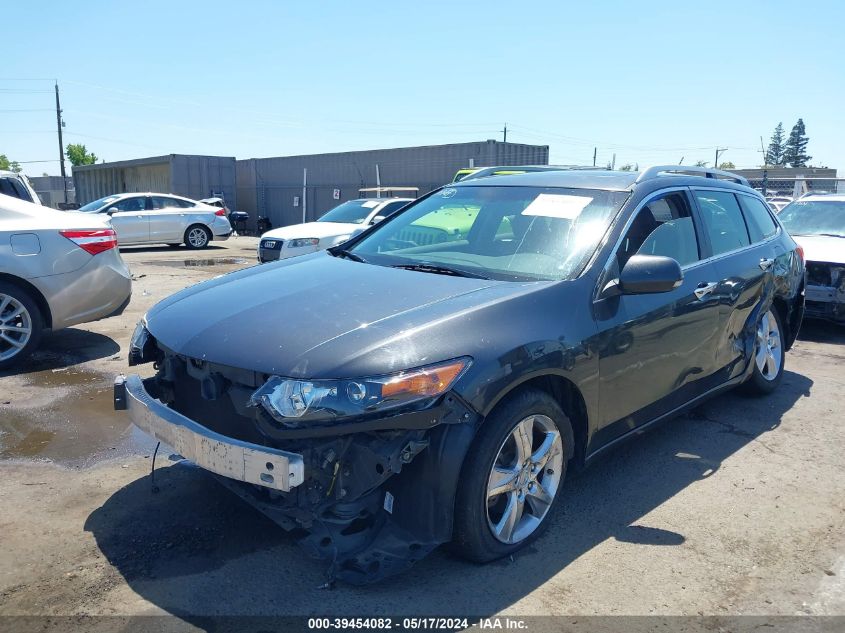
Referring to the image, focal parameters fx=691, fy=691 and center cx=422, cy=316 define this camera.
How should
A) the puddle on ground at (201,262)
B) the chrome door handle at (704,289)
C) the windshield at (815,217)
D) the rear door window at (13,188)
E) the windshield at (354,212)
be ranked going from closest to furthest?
1. the chrome door handle at (704,289)
2. the rear door window at (13,188)
3. the windshield at (815,217)
4. the windshield at (354,212)
5. the puddle on ground at (201,262)

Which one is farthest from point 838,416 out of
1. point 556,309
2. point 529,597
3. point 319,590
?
point 319,590

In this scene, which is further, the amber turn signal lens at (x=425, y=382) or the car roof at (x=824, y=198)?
the car roof at (x=824, y=198)

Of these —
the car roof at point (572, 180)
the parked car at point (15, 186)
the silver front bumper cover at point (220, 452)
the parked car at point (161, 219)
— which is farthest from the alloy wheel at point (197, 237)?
the silver front bumper cover at point (220, 452)

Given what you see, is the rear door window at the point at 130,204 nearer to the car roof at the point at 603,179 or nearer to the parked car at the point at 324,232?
the parked car at the point at 324,232

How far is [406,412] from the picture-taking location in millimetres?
2564

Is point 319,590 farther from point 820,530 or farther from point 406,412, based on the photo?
point 820,530

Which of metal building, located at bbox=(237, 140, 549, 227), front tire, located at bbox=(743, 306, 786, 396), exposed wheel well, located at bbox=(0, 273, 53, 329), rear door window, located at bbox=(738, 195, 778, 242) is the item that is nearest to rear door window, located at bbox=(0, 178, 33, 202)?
exposed wheel well, located at bbox=(0, 273, 53, 329)

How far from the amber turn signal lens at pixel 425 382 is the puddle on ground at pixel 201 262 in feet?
41.2

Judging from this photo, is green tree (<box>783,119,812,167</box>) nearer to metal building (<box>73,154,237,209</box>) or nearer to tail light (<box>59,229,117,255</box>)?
metal building (<box>73,154,237,209</box>)

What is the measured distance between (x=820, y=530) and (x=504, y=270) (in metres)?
2.05

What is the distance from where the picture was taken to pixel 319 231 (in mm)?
12133

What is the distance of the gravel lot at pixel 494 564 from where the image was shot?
108 inches

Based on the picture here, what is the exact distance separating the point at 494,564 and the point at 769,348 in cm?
356

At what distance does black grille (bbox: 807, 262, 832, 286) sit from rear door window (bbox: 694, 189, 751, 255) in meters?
3.33
